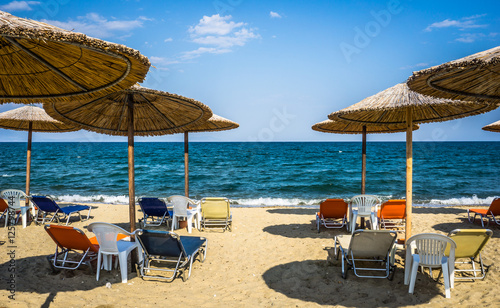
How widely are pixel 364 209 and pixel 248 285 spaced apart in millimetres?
3614

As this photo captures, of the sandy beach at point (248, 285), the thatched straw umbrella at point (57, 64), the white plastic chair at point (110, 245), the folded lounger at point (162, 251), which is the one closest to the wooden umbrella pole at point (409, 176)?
the sandy beach at point (248, 285)

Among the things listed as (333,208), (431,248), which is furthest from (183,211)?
(431,248)

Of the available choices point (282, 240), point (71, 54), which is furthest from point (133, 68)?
point (282, 240)

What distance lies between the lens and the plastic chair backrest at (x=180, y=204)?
6.72m

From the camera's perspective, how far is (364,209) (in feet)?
21.7

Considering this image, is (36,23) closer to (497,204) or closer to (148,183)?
(497,204)

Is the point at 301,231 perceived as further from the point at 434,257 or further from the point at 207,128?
the point at 207,128

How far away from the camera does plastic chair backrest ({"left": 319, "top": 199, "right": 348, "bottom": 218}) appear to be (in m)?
6.58

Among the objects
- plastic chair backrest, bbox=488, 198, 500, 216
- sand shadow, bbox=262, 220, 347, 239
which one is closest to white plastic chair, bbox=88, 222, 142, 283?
sand shadow, bbox=262, 220, 347, 239

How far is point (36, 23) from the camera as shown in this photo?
1955 millimetres

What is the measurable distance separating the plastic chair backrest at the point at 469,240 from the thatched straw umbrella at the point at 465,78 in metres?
1.59

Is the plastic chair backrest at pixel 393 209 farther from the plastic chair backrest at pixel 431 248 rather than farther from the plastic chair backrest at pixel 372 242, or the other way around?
the plastic chair backrest at pixel 431 248

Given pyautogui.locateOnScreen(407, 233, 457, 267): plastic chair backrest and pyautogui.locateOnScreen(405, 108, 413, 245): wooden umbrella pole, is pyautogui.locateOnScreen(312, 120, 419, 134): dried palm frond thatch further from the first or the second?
pyautogui.locateOnScreen(407, 233, 457, 267): plastic chair backrest

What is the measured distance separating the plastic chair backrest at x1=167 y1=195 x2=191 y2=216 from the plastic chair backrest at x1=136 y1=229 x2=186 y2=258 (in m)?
2.47
